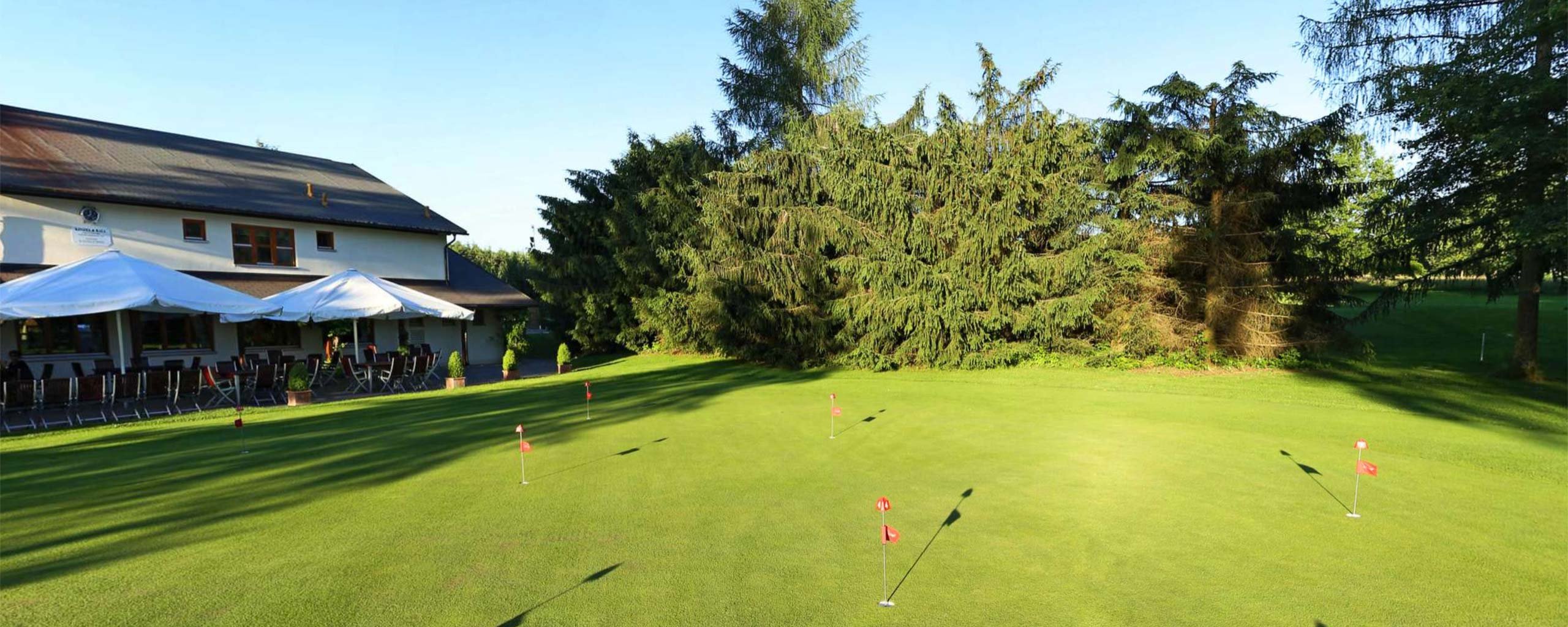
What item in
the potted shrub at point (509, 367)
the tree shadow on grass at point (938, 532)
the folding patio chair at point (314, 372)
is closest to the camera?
the tree shadow on grass at point (938, 532)

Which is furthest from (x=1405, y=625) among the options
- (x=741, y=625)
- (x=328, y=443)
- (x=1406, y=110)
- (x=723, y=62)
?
(x=723, y=62)

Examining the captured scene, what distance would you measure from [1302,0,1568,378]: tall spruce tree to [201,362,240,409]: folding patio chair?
26.2 meters

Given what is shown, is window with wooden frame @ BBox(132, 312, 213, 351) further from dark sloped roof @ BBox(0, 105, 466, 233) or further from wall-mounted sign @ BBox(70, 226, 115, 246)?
dark sloped roof @ BBox(0, 105, 466, 233)

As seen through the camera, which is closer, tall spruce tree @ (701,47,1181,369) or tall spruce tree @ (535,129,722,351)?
tall spruce tree @ (701,47,1181,369)

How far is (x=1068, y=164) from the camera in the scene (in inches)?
774

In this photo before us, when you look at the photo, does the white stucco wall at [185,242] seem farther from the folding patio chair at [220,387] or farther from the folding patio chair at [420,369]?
the folding patio chair at [420,369]

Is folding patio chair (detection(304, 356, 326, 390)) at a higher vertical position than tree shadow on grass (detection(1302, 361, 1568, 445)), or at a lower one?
higher

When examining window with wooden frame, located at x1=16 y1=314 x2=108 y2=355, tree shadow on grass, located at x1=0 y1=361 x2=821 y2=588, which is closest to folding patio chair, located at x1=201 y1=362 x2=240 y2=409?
tree shadow on grass, located at x1=0 y1=361 x2=821 y2=588

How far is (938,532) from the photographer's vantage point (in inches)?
217

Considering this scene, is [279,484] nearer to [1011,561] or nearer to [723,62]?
[1011,561]

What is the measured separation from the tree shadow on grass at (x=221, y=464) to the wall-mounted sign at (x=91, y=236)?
9.87 meters

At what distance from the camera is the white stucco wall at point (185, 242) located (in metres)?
17.0

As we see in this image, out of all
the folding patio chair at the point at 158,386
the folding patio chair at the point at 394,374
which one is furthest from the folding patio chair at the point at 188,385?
the folding patio chair at the point at 394,374

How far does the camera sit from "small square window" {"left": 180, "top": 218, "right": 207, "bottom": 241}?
19.4m
